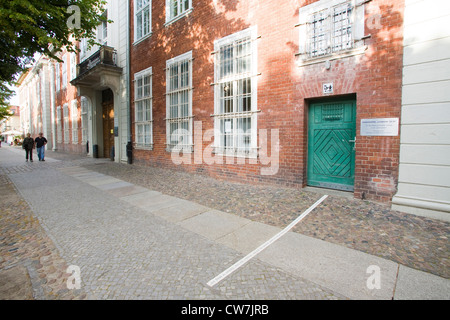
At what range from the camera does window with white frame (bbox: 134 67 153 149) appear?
1095 centimetres

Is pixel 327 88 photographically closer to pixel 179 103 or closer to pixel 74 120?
pixel 179 103

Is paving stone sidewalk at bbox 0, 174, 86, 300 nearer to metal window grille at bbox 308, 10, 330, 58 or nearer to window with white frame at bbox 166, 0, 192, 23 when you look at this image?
metal window grille at bbox 308, 10, 330, 58

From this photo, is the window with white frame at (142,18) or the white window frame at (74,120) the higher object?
the window with white frame at (142,18)

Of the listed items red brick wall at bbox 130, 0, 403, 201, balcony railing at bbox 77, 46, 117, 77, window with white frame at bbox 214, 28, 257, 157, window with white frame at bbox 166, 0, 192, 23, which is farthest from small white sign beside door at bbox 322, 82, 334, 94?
balcony railing at bbox 77, 46, 117, 77

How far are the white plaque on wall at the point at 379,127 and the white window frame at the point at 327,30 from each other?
152 centimetres

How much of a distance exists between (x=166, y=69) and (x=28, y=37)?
471 centimetres

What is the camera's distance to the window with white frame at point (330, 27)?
501 cm

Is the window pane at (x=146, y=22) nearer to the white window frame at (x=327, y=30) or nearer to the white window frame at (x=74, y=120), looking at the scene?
the white window frame at (x=327, y=30)

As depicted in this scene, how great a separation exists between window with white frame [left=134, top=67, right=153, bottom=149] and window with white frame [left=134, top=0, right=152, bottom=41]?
1987mm

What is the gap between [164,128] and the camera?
10109 mm

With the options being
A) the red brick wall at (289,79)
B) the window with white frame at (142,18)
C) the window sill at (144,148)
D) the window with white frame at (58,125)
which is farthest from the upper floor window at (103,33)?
the window with white frame at (58,125)

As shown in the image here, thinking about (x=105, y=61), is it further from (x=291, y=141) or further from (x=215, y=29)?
(x=291, y=141)

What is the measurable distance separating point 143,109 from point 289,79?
7.75 m
